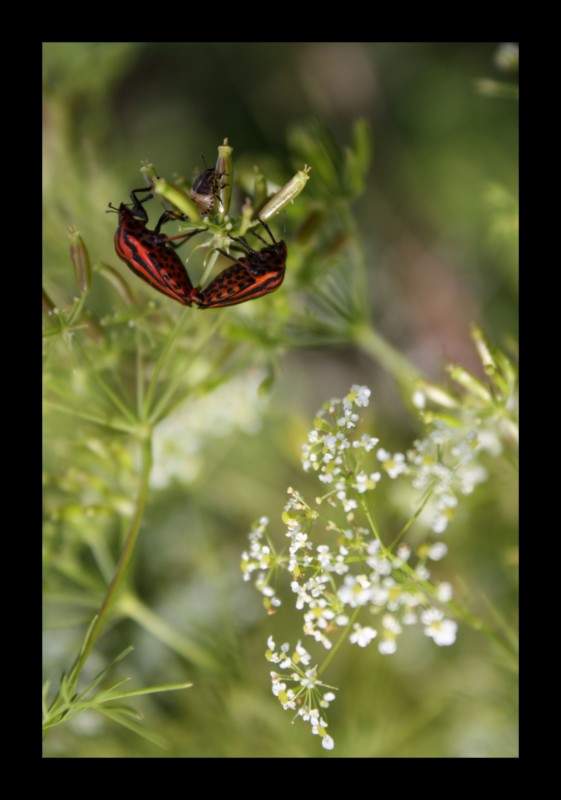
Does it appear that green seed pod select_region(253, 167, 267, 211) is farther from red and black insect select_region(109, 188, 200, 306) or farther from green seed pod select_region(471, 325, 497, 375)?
green seed pod select_region(471, 325, 497, 375)

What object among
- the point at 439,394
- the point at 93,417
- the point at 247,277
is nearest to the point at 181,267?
the point at 247,277

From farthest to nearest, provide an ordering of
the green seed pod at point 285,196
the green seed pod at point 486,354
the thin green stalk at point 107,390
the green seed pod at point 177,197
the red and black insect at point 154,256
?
the thin green stalk at point 107,390 → the green seed pod at point 486,354 → the red and black insect at point 154,256 → the green seed pod at point 285,196 → the green seed pod at point 177,197

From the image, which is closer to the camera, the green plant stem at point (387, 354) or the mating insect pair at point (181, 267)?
the mating insect pair at point (181, 267)

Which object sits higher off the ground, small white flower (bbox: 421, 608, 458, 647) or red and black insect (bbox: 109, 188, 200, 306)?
red and black insect (bbox: 109, 188, 200, 306)

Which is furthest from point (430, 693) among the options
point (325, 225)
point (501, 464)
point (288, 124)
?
point (288, 124)

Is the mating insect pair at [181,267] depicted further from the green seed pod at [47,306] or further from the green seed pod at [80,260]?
the green seed pod at [47,306]

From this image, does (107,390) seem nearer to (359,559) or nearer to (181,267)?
(181,267)

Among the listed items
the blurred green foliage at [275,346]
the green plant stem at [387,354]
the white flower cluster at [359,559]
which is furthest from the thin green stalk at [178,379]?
the green plant stem at [387,354]

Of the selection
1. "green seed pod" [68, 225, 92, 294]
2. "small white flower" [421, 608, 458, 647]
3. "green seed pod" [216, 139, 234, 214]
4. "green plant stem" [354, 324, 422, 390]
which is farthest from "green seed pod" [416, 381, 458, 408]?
"green seed pod" [68, 225, 92, 294]
